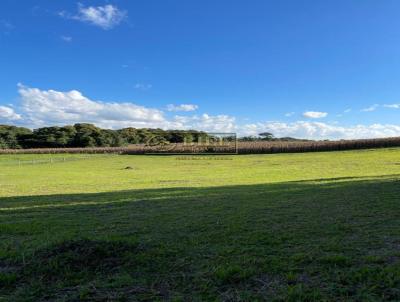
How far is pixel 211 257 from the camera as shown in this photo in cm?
499

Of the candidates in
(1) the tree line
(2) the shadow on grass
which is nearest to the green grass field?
(2) the shadow on grass

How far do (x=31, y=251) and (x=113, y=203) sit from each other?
6.38 m

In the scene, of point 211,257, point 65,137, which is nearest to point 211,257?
point 211,257

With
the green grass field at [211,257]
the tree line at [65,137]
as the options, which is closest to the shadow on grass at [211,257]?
the green grass field at [211,257]

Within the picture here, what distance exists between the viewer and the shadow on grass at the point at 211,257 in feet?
12.7

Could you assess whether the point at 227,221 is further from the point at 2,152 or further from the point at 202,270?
the point at 2,152

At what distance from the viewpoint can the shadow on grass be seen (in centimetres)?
388

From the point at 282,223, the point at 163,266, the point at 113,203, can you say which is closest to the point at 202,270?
the point at 163,266

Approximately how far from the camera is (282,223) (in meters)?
7.22

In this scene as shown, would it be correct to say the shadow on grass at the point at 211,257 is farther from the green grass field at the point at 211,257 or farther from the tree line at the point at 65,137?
the tree line at the point at 65,137

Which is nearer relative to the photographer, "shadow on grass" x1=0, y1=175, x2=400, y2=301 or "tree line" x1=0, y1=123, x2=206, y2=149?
"shadow on grass" x1=0, y1=175, x2=400, y2=301

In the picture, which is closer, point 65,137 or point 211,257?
point 211,257

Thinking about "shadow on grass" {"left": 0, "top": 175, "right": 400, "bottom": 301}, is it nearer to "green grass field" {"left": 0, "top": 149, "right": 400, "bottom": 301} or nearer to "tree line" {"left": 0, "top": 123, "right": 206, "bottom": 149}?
"green grass field" {"left": 0, "top": 149, "right": 400, "bottom": 301}

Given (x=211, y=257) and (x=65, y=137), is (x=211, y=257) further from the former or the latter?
(x=65, y=137)
